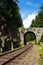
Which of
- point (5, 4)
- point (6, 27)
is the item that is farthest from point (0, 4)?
point (6, 27)

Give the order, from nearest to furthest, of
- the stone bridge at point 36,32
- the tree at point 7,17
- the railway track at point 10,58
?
the railway track at point 10,58 < the tree at point 7,17 < the stone bridge at point 36,32

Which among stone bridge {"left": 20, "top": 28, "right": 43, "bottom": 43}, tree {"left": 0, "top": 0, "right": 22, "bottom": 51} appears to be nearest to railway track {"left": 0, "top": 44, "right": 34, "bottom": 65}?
tree {"left": 0, "top": 0, "right": 22, "bottom": 51}

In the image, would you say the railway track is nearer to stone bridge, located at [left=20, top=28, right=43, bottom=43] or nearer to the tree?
the tree

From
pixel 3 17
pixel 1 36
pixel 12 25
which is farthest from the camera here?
pixel 12 25

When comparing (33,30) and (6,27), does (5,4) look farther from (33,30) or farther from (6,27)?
(33,30)

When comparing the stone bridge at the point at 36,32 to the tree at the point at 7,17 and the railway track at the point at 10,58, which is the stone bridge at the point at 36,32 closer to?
the tree at the point at 7,17

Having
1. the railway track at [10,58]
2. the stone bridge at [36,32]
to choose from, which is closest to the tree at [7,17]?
the railway track at [10,58]

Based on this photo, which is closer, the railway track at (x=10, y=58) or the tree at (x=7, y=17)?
the railway track at (x=10, y=58)

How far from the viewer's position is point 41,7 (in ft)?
329

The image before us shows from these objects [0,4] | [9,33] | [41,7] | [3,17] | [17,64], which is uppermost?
[41,7]

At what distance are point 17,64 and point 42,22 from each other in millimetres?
89024

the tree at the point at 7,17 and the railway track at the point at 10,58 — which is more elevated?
the tree at the point at 7,17

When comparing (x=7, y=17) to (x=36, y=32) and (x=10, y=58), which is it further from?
(x=36, y=32)

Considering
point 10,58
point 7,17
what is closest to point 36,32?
point 7,17
